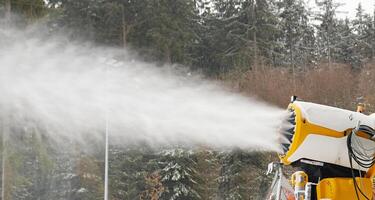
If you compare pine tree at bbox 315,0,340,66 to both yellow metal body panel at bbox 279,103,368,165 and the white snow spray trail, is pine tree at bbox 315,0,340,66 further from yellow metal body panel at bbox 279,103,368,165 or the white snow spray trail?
yellow metal body panel at bbox 279,103,368,165

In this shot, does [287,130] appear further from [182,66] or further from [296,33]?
[296,33]

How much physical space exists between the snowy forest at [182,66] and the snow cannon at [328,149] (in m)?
18.2

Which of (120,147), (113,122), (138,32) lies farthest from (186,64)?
(113,122)

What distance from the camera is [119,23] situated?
37.4 metres

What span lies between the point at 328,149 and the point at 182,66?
31.7 m

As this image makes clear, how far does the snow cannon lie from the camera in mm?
5207

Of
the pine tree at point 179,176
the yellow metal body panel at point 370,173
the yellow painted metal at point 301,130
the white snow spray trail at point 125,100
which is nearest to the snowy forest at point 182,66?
the pine tree at point 179,176

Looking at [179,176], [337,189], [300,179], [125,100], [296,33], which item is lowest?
[179,176]

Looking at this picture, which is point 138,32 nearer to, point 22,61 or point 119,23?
point 119,23

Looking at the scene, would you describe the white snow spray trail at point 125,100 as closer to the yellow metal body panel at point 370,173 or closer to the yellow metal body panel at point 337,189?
the yellow metal body panel at point 337,189

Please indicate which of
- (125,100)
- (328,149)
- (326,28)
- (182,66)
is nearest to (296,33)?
(326,28)

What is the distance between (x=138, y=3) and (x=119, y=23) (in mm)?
1931

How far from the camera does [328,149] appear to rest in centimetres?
Result: 533

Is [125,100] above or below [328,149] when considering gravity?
below
